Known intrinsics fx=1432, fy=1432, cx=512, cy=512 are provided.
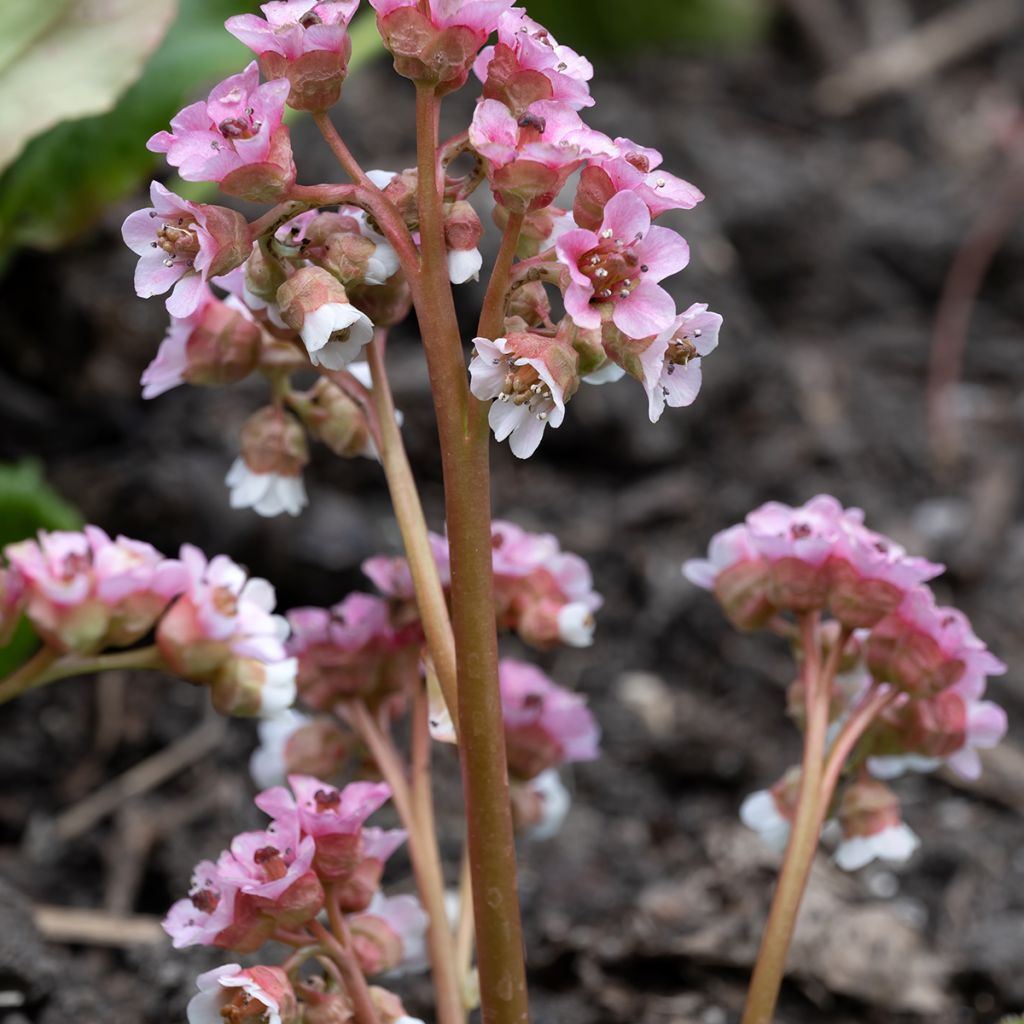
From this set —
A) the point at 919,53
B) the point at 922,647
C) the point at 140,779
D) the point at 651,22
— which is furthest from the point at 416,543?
the point at 919,53

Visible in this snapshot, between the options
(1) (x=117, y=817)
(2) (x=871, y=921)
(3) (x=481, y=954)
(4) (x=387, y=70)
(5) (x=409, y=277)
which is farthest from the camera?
(4) (x=387, y=70)

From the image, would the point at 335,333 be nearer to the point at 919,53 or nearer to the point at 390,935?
the point at 390,935

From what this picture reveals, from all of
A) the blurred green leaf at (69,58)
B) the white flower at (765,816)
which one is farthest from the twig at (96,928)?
the blurred green leaf at (69,58)

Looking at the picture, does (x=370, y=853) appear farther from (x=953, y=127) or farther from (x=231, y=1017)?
(x=953, y=127)

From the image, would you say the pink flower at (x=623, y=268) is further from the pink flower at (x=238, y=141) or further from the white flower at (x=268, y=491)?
the white flower at (x=268, y=491)

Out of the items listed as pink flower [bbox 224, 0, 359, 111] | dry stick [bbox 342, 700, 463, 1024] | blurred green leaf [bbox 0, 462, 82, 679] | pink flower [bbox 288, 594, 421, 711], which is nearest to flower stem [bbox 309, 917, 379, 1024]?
dry stick [bbox 342, 700, 463, 1024]

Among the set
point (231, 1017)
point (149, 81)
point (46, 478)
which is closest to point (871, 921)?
point (231, 1017)
